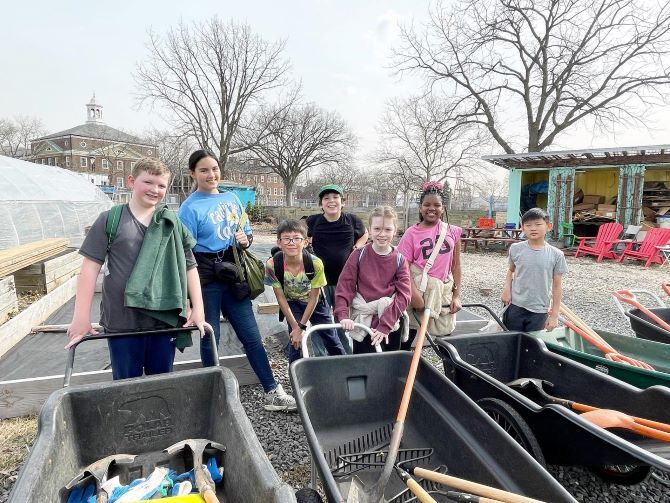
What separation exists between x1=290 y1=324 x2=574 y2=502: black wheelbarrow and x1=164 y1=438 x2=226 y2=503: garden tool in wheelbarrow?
1.36 feet

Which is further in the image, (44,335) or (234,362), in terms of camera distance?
(44,335)

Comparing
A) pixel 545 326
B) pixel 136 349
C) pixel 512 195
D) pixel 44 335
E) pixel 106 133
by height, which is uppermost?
pixel 106 133

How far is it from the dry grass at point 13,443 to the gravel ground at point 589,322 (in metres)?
0.16

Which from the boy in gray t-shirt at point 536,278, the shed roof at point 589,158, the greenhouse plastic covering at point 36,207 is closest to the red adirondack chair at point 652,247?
the shed roof at point 589,158

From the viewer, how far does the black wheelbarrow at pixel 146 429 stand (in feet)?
4.83

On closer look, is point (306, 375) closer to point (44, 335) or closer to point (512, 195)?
point (44, 335)

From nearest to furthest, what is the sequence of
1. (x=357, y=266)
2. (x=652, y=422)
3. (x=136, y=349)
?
(x=652, y=422), (x=136, y=349), (x=357, y=266)

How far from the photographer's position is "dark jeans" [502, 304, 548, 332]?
3.35 metres

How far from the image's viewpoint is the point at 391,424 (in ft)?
7.70

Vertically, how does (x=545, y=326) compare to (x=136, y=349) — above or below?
below

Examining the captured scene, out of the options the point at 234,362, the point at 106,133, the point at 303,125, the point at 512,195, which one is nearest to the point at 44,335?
the point at 234,362

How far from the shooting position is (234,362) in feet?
11.3

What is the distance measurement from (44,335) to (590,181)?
687 inches

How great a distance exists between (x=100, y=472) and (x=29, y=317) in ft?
12.3
